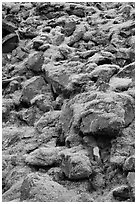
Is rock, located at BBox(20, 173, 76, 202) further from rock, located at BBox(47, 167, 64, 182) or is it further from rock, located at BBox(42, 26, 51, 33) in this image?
rock, located at BBox(42, 26, 51, 33)

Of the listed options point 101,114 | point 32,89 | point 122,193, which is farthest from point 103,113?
point 32,89

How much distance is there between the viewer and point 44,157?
6.77 meters

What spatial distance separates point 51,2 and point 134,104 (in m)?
8.37

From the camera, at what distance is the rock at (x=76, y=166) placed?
6059mm

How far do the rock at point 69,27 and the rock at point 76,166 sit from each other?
6.38 meters

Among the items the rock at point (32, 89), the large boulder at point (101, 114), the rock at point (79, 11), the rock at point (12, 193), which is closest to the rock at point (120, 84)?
the large boulder at point (101, 114)

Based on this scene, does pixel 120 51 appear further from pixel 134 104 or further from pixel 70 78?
pixel 134 104

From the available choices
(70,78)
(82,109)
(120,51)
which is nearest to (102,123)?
(82,109)

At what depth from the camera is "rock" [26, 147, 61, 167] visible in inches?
263

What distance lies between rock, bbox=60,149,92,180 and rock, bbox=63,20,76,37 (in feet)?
20.9

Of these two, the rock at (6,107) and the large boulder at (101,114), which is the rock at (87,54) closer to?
the large boulder at (101,114)

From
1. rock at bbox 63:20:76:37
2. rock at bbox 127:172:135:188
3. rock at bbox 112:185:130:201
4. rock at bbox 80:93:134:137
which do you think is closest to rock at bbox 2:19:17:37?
rock at bbox 63:20:76:37

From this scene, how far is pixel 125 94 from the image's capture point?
7.35 metres

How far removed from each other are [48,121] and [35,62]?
299cm
